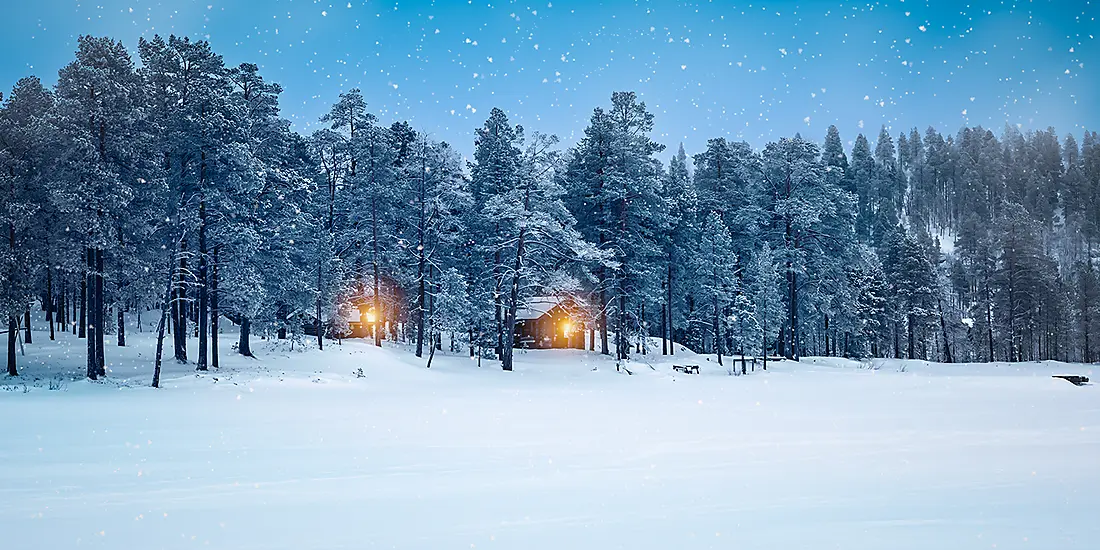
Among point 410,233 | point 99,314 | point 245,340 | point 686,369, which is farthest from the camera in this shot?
point 410,233

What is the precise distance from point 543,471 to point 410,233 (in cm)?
3123

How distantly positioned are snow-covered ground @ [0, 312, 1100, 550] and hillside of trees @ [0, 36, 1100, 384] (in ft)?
31.3

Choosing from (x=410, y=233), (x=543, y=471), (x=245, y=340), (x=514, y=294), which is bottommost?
(x=543, y=471)

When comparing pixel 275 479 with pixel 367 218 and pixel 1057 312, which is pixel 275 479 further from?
pixel 1057 312

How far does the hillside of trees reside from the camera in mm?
27625

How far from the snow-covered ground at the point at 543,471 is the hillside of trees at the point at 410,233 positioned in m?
9.53

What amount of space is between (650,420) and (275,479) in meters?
9.22

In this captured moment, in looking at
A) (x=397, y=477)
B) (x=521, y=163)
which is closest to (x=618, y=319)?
(x=521, y=163)

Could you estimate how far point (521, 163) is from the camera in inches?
1389

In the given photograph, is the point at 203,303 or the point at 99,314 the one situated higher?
the point at 203,303

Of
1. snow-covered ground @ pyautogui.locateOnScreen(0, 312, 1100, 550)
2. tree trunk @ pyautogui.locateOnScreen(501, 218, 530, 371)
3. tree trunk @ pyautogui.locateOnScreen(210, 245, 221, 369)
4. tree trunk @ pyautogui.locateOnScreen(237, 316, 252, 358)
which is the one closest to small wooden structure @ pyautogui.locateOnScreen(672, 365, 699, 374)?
tree trunk @ pyautogui.locateOnScreen(501, 218, 530, 371)

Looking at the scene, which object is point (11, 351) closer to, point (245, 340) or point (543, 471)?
point (245, 340)

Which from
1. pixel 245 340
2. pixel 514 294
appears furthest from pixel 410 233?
pixel 245 340

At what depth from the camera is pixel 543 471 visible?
9414 millimetres
